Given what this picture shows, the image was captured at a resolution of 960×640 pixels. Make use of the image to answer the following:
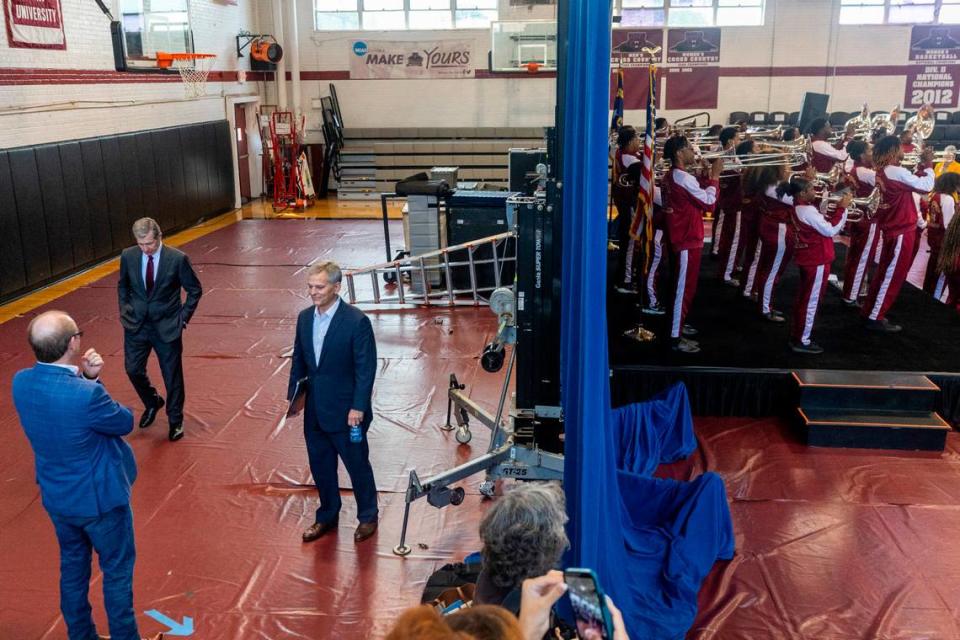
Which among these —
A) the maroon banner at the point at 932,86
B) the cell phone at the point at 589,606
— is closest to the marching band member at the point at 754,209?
the cell phone at the point at 589,606

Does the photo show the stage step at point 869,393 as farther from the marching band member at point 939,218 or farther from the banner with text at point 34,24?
the banner with text at point 34,24

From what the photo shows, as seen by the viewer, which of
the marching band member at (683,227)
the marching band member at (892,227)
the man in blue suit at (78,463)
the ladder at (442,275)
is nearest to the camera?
the man in blue suit at (78,463)

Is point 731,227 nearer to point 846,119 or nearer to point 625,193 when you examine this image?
point 625,193

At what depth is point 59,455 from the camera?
3734 millimetres

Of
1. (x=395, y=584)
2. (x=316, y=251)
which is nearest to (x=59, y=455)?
(x=395, y=584)

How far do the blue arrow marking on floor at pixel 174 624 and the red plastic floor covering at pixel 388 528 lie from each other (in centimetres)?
4

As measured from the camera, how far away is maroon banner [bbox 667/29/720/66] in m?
18.9

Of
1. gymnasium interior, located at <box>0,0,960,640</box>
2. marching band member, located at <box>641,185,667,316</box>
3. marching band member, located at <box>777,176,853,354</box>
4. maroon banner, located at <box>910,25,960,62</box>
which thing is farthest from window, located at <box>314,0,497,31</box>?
marching band member, located at <box>777,176,853,354</box>

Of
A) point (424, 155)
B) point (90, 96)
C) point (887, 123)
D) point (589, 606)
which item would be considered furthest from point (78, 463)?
point (424, 155)

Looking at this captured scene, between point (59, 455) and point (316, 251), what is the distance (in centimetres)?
1024

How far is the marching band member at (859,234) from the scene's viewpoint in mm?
8512

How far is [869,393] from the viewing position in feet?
21.7

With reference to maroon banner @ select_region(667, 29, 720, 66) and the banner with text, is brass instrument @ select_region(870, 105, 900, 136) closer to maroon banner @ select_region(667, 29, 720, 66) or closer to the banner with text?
maroon banner @ select_region(667, 29, 720, 66)

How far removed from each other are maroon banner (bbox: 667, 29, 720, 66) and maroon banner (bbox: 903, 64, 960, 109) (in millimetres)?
4338
